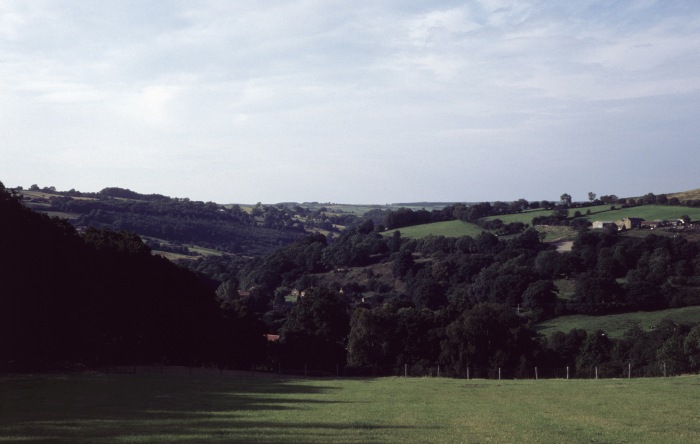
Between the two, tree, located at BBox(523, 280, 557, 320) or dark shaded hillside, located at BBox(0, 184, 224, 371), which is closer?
dark shaded hillside, located at BBox(0, 184, 224, 371)

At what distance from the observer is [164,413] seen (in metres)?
25.2

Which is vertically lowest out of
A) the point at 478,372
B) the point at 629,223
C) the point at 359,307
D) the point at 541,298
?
the point at 478,372

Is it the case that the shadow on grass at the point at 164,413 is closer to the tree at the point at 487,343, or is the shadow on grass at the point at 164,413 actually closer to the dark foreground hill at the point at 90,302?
the dark foreground hill at the point at 90,302

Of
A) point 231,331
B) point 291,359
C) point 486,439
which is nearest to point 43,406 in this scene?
point 486,439

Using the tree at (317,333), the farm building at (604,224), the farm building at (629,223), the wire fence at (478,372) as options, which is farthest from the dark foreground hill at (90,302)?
the farm building at (629,223)

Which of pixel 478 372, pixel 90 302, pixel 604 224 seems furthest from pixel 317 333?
pixel 604 224

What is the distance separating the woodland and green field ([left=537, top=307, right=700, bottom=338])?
257 centimetres

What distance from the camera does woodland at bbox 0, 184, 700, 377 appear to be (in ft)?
155

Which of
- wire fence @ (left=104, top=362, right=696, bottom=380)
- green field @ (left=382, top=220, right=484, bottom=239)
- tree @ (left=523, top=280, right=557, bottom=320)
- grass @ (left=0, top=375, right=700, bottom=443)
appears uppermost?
green field @ (left=382, top=220, right=484, bottom=239)

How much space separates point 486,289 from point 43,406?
355 ft

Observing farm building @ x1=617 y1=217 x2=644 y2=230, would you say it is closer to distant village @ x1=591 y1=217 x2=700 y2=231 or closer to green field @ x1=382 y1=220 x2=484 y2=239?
distant village @ x1=591 y1=217 x2=700 y2=231

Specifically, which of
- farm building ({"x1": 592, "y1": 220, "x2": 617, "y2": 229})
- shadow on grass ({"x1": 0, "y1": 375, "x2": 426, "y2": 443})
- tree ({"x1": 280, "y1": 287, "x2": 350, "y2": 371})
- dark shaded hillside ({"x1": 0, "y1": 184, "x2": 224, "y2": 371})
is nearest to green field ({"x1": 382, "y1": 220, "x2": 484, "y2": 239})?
farm building ({"x1": 592, "y1": 220, "x2": 617, "y2": 229})

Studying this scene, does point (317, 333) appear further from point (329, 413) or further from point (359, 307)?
point (329, 413)

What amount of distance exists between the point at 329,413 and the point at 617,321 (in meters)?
83.3
